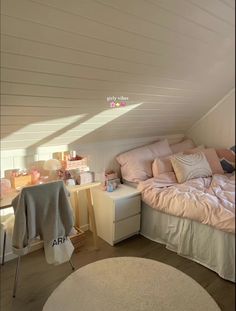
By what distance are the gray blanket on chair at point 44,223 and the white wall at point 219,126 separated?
1812 millimetres

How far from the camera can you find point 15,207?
1105 millimetres

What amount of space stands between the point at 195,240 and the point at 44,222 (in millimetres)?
1037

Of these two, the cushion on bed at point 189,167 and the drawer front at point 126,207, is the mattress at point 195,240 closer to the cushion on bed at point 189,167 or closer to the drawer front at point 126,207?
the drawer front at point 126,207

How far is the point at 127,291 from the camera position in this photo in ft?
3.07

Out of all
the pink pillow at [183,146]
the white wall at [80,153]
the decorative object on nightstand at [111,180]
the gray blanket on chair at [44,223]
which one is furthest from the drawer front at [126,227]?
the pink pillow at [183,146]

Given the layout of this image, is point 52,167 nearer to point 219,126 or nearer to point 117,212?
point 117,212

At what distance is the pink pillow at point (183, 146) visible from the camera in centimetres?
222

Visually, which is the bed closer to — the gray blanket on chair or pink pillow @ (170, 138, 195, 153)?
pink pillow @ (170, 138, 195, 153)

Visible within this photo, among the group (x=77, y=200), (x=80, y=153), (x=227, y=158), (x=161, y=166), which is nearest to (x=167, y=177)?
(x=161, y=166)

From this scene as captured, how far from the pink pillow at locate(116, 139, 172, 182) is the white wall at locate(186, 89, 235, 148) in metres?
0.48

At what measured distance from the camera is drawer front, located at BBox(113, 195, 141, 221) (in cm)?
169

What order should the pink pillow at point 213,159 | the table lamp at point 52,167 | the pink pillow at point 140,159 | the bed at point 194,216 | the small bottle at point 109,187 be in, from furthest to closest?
the pink pillow at point 213,159
the pink pillow at point 140,159
the small bottle at point 109,187
the bed at point 194,216
the table lamp at point 52,167

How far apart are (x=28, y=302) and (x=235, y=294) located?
1.10 meters

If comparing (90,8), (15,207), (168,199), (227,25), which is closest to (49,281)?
(15,207)
